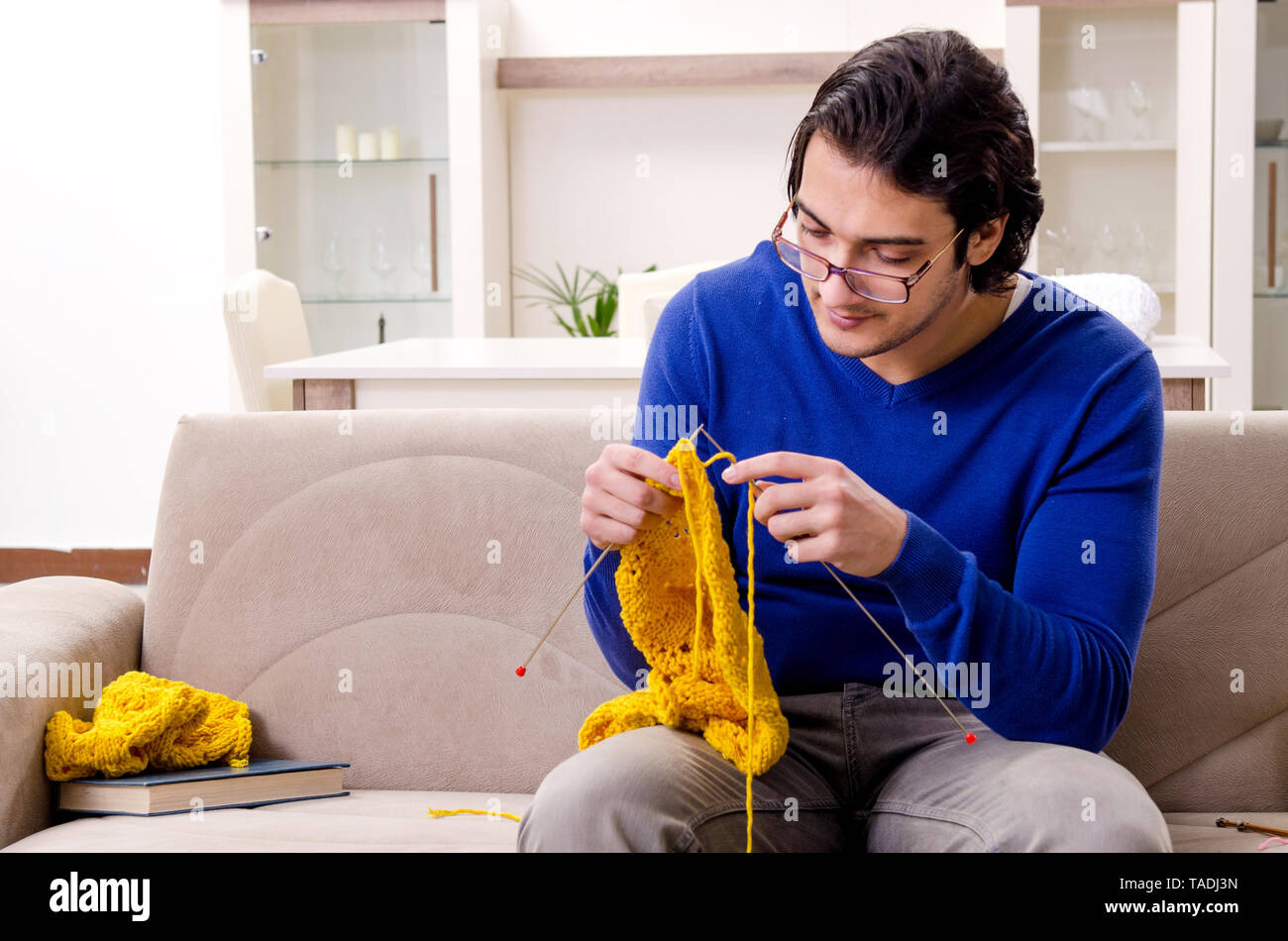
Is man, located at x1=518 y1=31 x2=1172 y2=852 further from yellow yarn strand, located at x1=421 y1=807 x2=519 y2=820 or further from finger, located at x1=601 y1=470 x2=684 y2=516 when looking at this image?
yellow yarn strand, located at x1=421 y1=807 x2=519 y2=820

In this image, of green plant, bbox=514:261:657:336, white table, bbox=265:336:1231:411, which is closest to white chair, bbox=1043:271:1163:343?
white table, bbox=265:336:1231:411

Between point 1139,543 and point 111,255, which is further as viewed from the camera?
point 111,255

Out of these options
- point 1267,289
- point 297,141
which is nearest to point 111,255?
point 297,141

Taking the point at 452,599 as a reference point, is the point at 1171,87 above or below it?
above

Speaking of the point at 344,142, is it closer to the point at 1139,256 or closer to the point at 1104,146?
the point at 1104,146

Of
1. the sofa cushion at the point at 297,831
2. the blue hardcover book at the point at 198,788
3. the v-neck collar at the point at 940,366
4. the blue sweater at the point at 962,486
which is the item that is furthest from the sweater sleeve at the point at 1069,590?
the blue hardcover book at the point at 198,788

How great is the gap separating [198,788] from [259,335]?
184cm

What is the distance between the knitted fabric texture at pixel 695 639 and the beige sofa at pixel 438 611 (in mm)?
339

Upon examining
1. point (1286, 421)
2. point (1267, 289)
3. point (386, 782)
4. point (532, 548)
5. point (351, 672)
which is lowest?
point (386, 782)

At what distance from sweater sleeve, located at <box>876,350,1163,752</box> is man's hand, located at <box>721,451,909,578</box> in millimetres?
21

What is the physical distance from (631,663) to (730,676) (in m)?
0.17

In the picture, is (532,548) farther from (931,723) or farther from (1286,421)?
(1286,421)

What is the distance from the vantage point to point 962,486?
123 centimetres

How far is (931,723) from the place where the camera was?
119 centimetres
